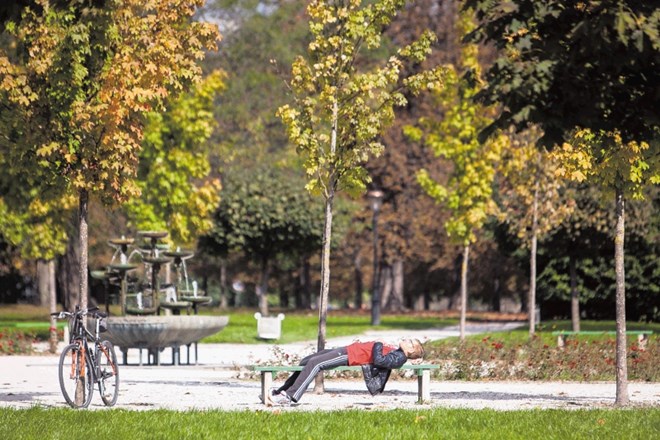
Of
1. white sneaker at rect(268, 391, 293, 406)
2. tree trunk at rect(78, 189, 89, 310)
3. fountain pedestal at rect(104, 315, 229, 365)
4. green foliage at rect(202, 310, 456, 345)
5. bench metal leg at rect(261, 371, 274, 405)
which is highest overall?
tree trunk at rect(78, 189, 89, 310)

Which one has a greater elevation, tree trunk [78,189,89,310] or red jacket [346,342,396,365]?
tree trunk [78,189,89,310]

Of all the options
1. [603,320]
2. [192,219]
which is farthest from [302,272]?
[192,219]

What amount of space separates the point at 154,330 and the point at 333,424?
11.4 m

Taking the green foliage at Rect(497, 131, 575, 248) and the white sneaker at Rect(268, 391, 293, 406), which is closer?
the white sneaker at Rect(268, 391, 293, 406)

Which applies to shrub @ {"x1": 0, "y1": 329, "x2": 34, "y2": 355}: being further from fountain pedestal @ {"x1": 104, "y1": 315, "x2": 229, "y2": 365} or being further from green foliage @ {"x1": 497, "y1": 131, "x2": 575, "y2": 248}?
green foliage @ {"x1": 497, "y1": 131, "x2": 575, "y2": 248}

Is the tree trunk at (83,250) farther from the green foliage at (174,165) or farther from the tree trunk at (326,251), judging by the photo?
the green foliage at (174,165)

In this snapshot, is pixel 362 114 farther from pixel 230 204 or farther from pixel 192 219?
pixel 230 204

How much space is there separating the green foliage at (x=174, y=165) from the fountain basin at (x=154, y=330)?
8.59m

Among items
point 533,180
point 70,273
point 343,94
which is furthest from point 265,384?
point 70,273

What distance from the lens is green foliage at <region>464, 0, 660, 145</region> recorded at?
9875mm

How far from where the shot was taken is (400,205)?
5562cm

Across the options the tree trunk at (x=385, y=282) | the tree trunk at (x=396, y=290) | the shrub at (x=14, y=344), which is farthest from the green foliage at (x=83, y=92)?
the tree trunk at (x=385, y=282)

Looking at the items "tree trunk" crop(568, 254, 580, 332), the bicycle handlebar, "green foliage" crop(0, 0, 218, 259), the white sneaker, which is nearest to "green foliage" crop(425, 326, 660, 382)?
the white sneaker

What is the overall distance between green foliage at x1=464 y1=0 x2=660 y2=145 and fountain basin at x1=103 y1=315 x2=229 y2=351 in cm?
1320
